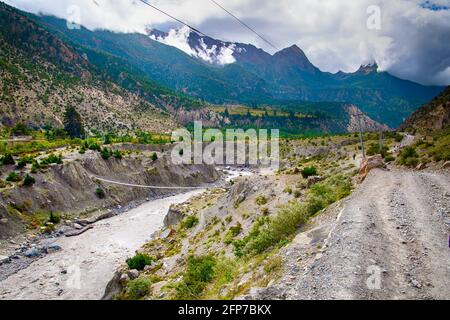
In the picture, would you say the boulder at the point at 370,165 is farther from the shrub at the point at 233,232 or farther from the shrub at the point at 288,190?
the shrub at the point at 233,232

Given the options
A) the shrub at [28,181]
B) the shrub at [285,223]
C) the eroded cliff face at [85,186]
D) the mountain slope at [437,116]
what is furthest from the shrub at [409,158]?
the shrub at [28,181]

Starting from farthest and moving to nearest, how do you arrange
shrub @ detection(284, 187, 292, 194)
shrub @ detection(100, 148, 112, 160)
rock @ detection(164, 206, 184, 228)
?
shrub @ detection(100, 148, 112, 160), rock @ detection(164, 206, 184, 228), shrub @ detection(284, 187, 292, 194)

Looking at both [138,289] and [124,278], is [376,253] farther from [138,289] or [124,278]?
[124,278]

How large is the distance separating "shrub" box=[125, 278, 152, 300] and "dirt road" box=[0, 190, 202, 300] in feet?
23.7

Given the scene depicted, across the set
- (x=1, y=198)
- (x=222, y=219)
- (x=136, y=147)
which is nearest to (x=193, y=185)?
(x=136, y=147)

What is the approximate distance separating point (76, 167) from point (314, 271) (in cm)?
5202

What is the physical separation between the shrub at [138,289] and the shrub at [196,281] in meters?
4.11

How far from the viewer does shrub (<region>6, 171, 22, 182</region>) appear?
45506 millimetres

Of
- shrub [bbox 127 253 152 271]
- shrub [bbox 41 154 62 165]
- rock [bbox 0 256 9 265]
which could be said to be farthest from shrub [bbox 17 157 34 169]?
shrub [bbox 127 253 152 271]

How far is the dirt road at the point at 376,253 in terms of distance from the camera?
887cm

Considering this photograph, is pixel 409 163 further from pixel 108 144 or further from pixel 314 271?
pixel 108 144

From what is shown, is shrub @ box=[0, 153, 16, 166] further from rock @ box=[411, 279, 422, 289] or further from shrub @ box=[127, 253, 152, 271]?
rock @ box=[411, 279, 422, 289]

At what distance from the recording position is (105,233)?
141 ft

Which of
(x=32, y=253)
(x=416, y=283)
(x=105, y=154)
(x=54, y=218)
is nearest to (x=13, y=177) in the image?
(x=54, y=218)
